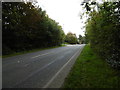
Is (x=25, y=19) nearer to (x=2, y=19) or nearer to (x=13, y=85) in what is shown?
(x=2, y=19)

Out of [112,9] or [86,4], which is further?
[112,9]

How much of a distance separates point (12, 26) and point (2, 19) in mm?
1824

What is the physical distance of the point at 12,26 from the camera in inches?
750

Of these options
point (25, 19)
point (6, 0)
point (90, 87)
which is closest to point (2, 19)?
point (6, 0)

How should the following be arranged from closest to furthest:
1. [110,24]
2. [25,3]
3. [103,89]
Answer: [103,89] → [110,24] → [25,3]

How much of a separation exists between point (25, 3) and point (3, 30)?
6.02 m

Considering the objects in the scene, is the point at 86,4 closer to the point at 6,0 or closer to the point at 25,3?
the point at 6,0

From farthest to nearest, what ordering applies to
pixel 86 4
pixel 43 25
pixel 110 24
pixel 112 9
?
pixel 43 25, pixel 110 24, pixel 112 9, pixel 86 4

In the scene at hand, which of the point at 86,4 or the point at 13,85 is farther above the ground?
the point at 86,4

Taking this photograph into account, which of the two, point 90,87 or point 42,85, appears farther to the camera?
point 42,85

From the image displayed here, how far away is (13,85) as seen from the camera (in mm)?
4844

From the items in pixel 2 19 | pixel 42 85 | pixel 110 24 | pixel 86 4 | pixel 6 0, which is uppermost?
pixel 6 0

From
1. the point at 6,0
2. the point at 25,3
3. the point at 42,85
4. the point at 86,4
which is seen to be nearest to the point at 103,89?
the point at 42,85

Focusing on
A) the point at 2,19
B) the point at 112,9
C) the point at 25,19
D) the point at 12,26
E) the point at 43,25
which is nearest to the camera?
the point at 112,9
